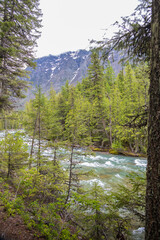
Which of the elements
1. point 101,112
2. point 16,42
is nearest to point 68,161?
point 16,42

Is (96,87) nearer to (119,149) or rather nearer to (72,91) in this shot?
(72,91)

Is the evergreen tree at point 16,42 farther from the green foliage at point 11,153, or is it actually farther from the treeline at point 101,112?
the green foliage at point 11,153

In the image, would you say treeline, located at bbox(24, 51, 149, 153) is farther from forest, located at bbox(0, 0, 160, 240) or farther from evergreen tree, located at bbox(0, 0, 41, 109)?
evergreen tree, located at bbox(0, 0, 41, 109)

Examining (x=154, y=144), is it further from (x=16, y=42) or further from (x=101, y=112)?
(x=101, y=112)

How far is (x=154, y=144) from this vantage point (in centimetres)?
260

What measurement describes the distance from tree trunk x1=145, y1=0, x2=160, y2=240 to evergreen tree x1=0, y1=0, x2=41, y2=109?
732 cm

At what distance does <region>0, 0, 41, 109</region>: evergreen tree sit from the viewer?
308 inches

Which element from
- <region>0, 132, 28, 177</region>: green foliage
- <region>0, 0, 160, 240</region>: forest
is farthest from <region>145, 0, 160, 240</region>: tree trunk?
<region>0, 132, 28, 177</region>: green foliage

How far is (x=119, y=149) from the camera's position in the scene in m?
20.5

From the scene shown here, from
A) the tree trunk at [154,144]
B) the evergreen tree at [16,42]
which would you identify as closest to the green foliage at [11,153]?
the evergreen tree at [16,42]

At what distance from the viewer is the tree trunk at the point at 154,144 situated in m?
2.53

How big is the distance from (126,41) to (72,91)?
25.7m

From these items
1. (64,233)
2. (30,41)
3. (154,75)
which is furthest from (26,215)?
(30,41)

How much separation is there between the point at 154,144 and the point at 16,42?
9.71 meters
